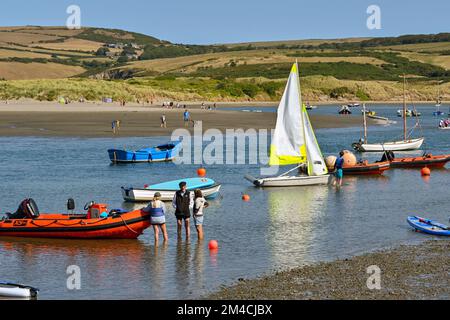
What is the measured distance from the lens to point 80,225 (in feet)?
90.1

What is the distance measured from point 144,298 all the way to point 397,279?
6.76 meters

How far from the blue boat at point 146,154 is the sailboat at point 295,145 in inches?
484

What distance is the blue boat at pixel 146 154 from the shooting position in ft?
171

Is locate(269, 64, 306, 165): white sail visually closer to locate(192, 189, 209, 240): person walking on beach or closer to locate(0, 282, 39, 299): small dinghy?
locate(192, 189, 209, 240): person walking on beach

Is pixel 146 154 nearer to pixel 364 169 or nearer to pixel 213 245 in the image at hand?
pixel 364 169

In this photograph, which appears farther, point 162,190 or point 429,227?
point 162,190

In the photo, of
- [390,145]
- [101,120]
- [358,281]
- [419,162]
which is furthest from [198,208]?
[101,120]

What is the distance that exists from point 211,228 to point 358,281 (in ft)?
31.6

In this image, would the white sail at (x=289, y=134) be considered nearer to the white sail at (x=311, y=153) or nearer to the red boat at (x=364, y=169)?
the white sail at (x=311, y=153)

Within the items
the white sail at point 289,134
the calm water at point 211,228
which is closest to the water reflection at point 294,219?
the calm water at point 211,228

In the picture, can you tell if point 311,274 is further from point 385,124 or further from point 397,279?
point 385,124

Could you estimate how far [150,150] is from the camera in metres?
53.9

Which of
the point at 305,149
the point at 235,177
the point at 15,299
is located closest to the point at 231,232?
the point at 15,299

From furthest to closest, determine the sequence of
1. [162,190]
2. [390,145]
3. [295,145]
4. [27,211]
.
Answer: [390,145]
[295,145]
[162,190]
[27,211]
